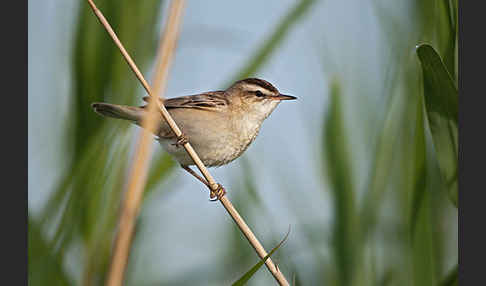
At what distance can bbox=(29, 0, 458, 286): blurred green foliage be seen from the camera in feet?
3.58

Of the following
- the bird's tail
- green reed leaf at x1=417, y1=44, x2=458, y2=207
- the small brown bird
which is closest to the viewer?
green reed leaf at x1=417, y1=44, x2=458, y2=207

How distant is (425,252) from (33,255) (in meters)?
0.86

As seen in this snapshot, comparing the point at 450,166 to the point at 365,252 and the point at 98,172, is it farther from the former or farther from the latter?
the point at 98,172

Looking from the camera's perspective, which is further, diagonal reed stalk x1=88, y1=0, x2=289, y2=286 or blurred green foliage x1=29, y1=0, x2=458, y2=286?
blurred green foliage x1=29, y1=0, x2=458, y2=286

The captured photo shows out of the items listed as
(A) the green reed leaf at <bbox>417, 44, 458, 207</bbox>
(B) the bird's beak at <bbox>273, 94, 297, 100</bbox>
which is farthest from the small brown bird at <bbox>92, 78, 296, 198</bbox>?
(A) the green reed leaf at <bbox>417, 44, 458, 207</bbox>

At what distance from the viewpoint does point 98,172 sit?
3.60 feet

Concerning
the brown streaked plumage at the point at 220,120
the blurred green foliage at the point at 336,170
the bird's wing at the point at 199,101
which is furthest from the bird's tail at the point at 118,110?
the bird's wing at the point at 199,101

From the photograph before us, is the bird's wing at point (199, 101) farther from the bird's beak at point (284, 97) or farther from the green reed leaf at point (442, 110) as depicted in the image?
the green reed leaf at point (442, 110)

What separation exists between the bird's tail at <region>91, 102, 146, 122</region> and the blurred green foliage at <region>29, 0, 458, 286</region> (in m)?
0.05

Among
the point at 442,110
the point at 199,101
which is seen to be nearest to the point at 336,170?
the point at 442,110

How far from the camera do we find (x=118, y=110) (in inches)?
53.9

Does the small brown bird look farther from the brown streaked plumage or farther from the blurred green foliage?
the blurred green foliage

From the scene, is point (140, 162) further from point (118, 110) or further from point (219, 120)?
point (219, 120)

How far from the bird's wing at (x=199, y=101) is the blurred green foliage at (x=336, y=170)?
46 cm
